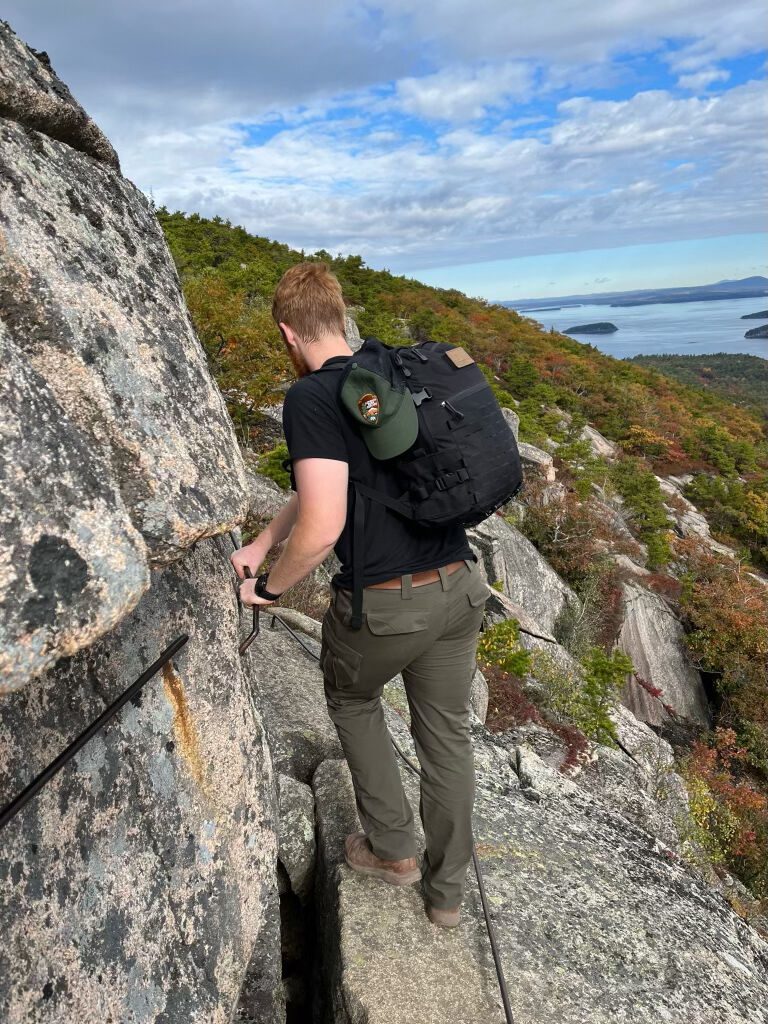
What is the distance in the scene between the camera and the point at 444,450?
2.36 meters

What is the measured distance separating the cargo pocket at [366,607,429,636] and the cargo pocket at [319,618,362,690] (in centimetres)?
17

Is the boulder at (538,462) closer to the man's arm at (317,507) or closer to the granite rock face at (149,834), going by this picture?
the granite rock face at (149,834)

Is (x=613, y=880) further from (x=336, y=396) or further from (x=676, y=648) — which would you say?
(x=676, y=648)

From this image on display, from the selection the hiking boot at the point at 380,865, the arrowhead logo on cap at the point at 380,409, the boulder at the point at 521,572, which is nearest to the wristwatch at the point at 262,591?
the arrowhead logo on cap at the point at 380,409

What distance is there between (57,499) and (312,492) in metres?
0.93

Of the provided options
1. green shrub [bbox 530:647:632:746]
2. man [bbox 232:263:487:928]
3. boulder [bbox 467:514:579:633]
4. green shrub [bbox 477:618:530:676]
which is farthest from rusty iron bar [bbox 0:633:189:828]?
boulder [bbox 467:514:579:633]

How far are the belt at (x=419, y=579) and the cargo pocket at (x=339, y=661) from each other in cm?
32

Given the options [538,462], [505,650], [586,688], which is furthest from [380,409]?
[538,462]

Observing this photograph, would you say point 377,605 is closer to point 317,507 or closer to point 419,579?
point 419,579

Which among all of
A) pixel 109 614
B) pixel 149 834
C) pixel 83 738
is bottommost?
pixel 149 834

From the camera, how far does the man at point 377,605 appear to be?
7.41 feet

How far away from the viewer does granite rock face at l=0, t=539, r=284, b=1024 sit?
1.84 m

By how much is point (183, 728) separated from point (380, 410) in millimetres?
1400

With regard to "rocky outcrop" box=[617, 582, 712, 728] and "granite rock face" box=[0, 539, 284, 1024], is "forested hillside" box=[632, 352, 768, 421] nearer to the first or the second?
"rocky outcrop" box=[617, 582, 712, 728]
